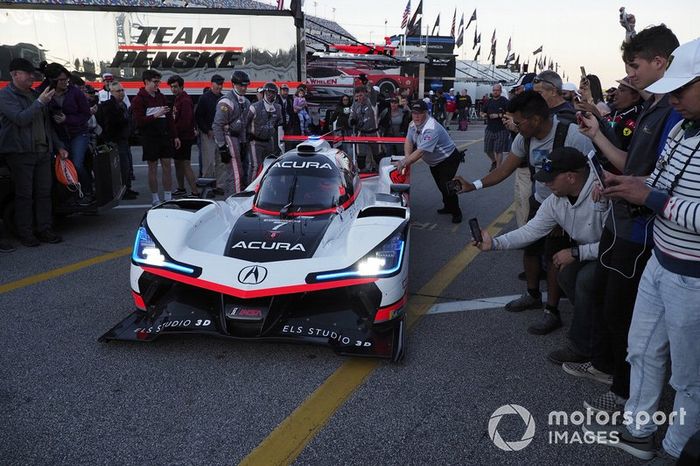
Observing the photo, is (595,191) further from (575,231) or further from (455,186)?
(455,186)

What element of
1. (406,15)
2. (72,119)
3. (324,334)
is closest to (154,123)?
(72,119)

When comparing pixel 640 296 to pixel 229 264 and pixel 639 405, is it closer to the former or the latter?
pixel 639 405

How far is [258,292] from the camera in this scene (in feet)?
10.7

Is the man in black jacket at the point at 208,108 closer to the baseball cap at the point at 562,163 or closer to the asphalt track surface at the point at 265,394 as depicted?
the asphalt track surface at the point at 265,394

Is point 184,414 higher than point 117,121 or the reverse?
the reverse

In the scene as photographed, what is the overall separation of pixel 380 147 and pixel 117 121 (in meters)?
5.03

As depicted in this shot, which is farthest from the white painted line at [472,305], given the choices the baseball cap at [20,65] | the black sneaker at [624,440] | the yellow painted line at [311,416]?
the baseball cap at [20,65]

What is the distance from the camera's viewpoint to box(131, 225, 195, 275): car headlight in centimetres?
340

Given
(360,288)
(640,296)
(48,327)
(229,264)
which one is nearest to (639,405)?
(640,296)

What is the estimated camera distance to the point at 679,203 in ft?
6.45

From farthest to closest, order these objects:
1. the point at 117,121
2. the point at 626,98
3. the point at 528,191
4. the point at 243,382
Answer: the point at 117,121, the point at 528,191, the point at 626,98, the point at 243,382

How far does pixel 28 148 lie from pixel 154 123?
2.19 meters

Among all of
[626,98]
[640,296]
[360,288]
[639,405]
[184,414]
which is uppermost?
[626,98]

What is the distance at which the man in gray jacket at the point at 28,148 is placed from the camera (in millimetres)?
5371
